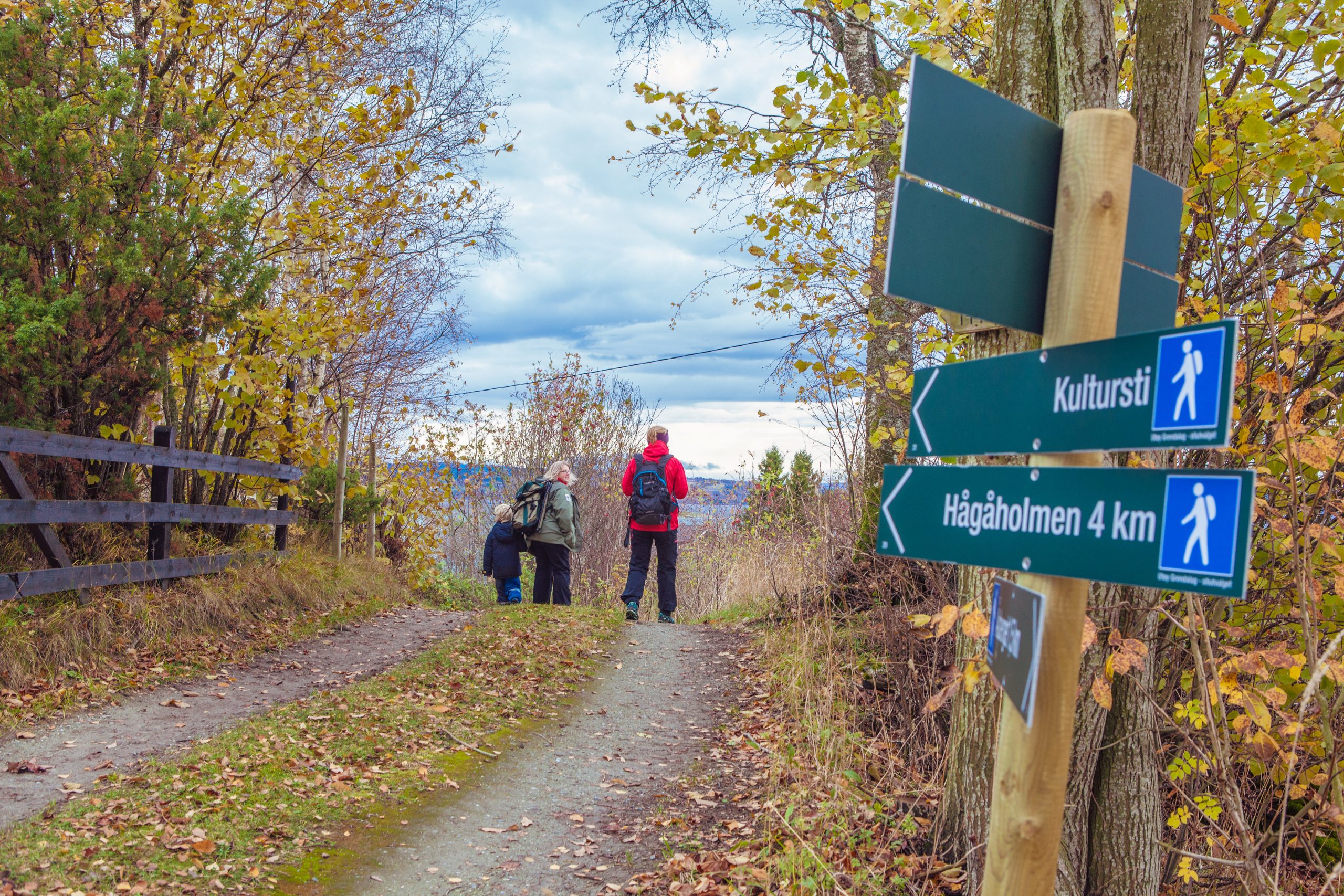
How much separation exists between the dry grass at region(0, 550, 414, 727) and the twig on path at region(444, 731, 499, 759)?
7.79 ft

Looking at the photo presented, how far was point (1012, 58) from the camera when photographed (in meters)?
3.37

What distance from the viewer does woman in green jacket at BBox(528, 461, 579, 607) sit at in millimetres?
11102

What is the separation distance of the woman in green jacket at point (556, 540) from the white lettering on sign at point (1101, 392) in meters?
9.60

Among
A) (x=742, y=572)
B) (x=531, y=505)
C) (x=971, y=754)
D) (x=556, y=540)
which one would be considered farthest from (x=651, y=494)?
(x=971, y=754)

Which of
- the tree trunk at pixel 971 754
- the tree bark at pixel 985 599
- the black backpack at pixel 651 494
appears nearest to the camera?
the tree bark at pixel 985 599

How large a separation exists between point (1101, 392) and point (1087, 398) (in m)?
0.03

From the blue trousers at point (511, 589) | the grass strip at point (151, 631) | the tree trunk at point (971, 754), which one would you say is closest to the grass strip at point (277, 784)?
the grass strip at point (151, 631)

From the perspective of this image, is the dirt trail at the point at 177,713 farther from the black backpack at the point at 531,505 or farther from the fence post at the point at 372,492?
the fence post at the point at 372,492

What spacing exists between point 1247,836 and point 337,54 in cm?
1018

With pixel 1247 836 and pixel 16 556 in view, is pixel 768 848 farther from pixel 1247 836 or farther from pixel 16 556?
pixel 16 556

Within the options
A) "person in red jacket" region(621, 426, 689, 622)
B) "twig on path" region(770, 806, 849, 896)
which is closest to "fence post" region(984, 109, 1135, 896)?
"twig on path" region(770, 806, 849, 896)

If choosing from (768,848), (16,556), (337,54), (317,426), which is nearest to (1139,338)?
(768,848)

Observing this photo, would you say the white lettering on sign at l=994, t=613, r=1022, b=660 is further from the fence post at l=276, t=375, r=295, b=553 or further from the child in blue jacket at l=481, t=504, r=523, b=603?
the child in blue jacket at l=481, t=504, r=523, b=603

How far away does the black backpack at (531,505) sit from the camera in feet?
36.4
